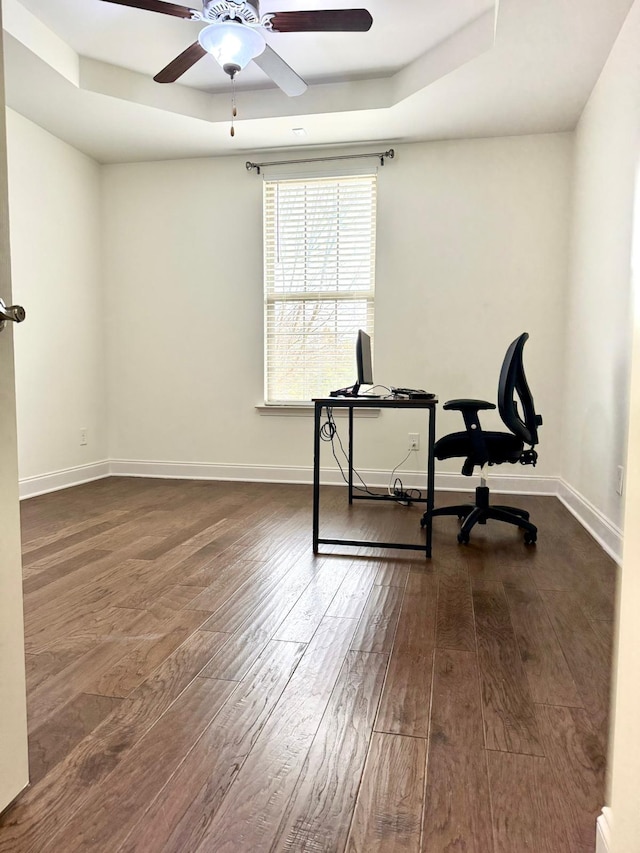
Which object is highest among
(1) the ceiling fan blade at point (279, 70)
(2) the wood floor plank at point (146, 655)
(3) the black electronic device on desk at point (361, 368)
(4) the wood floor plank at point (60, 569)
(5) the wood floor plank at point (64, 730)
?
(1) the ceiling fan blade at point (279, 70)

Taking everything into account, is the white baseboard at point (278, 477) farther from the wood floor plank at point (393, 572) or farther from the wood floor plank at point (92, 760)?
the wood floor plank at point (92, 760)

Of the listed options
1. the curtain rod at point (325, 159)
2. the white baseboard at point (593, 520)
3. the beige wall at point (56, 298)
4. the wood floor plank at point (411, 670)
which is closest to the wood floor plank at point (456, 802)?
the wood floor plank at point (411, 670)

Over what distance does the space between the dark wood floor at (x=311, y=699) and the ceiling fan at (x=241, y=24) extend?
242 cm

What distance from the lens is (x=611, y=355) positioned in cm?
304

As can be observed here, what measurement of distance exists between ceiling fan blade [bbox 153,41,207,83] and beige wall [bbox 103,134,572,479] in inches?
67.2

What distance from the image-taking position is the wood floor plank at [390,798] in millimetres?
1016

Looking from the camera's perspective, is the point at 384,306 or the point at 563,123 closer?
the point at 563,123

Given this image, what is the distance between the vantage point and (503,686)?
1.56m

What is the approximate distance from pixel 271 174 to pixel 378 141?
0.89 m

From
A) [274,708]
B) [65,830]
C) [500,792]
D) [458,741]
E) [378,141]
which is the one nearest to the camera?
[65,830]

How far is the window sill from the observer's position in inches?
181

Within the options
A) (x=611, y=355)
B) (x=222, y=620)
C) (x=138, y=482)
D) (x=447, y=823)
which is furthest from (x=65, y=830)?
(x=138, y=482)

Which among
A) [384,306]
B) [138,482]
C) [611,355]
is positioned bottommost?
[138,482]

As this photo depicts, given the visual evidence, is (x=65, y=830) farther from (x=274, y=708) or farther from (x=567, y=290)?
(x=567, y=290)
